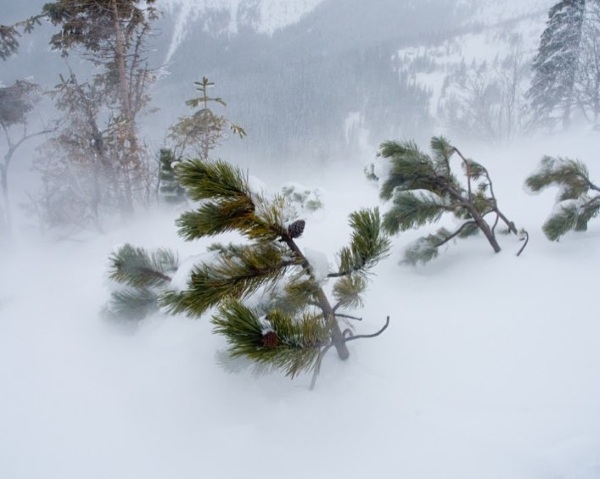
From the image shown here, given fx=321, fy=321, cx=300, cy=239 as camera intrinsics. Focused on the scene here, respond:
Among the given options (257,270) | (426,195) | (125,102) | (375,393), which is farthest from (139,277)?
(125,102)

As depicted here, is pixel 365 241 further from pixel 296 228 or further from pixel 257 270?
pixel 257 270

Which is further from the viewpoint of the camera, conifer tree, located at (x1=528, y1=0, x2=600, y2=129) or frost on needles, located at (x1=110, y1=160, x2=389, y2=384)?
conifer tree, located at (x1=528, y1=0, x2=600, y2=129)

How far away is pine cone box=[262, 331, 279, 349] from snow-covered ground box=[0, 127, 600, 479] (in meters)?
0.79

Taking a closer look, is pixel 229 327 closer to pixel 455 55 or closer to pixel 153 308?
pixel 153 308

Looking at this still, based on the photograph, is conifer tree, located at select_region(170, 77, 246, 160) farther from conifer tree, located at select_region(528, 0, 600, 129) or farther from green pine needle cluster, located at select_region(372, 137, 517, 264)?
conifer tree, located at select_region(528, 0, 600, 129)

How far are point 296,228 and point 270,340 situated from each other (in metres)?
0.61

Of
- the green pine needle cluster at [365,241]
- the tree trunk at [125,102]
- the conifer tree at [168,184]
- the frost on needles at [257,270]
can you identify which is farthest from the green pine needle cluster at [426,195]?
the tree trunk at [125,102]

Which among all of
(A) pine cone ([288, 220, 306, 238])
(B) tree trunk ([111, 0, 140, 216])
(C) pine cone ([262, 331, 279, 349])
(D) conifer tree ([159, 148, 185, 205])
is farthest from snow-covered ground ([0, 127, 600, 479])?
(B) tree trunk ([111, 0, 140, 216])

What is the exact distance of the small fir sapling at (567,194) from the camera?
3322mm

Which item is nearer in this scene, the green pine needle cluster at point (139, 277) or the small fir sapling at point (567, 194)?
the green pine needle cluster at point (139, 277)

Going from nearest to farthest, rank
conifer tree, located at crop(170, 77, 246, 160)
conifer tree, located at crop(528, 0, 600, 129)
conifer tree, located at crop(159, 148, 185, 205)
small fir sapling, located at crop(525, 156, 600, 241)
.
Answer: small fir sapling, located at crop(525, 156, 600, 241)
conifer tree, located at crop(159, 148, 185, 205)
conifer tree, located at crop(170, 77, 246, 160)
conifer tree, located at crop(528, 0, 600, 129)

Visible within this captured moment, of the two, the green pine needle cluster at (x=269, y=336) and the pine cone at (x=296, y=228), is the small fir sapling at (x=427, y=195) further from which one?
the green pine needle cluster at (x=269, y=336)

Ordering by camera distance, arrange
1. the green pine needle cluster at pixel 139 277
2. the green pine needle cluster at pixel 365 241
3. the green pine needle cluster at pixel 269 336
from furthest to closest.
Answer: the green pine needle cluster at pixel 139 277
the green pine needle cluster at pixel 365 241
the green pine needle cluster at pixel 269 336

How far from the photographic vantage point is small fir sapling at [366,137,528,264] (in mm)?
3346
